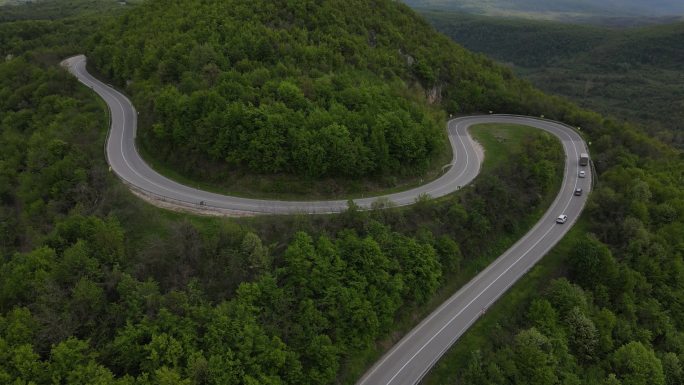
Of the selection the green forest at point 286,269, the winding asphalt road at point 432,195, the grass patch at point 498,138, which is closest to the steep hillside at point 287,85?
the green forest at point 286,269

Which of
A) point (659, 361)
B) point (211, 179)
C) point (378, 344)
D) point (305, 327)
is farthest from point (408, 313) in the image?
point (211, 179)

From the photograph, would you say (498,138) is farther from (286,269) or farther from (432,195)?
(286,269)

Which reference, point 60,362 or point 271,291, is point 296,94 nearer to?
point 271,291

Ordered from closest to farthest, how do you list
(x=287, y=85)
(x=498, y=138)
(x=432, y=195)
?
(x=287, y=85) < (x=432, y=195) < (x=498, y=138)

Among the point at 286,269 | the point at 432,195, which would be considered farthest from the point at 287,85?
the point at 286,269

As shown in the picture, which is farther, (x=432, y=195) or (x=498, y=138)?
(x=498, y=138)

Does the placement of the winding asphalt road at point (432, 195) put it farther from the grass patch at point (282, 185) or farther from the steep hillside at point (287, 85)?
the steep hillside at point (287, 85)

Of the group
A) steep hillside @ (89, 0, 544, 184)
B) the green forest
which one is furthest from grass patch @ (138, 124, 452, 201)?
the green forest
